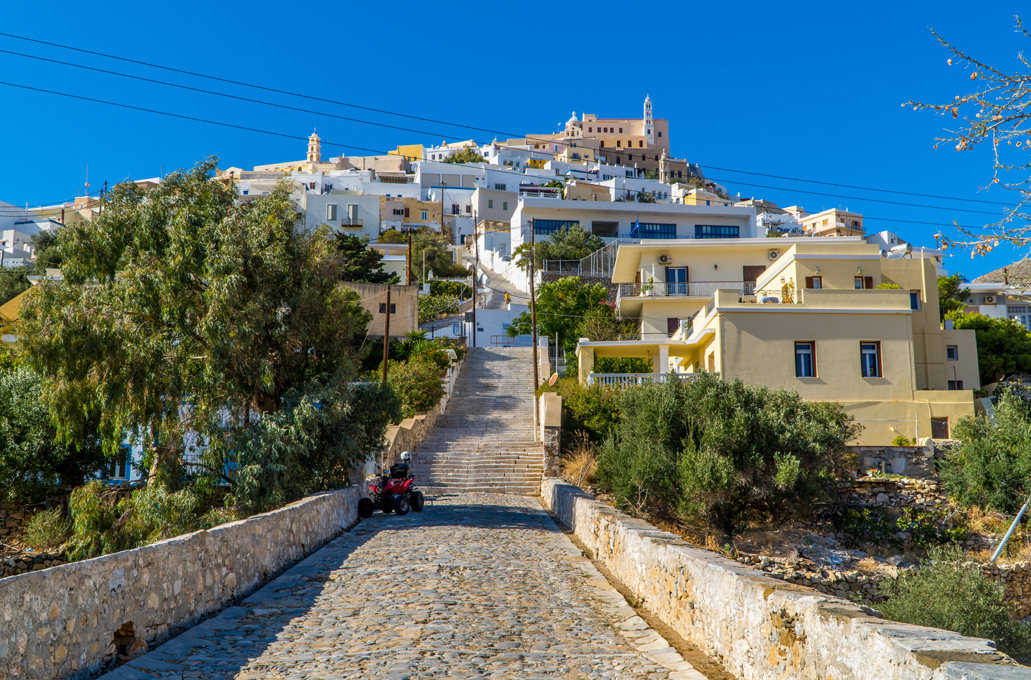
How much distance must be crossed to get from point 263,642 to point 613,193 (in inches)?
3876

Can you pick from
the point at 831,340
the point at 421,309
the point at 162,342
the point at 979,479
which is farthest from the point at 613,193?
the point at 162,342

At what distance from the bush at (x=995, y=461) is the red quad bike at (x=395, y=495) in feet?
49.4

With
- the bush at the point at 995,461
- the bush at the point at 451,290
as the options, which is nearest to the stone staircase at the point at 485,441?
the bush at the point at 995,461

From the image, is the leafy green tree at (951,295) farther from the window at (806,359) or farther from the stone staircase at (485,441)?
the stone staircase at (485,441)

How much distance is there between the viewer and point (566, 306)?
4469cm

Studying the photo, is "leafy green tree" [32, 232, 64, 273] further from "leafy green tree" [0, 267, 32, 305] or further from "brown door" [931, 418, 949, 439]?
"brown door" [931, 418, 949, 439]

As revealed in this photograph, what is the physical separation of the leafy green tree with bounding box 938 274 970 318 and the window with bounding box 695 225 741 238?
17.4 metres

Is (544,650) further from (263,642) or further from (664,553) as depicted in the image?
(263,642)

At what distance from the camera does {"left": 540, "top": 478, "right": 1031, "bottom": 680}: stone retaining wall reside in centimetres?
351

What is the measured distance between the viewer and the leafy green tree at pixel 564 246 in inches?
2302

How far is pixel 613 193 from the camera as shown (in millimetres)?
101562

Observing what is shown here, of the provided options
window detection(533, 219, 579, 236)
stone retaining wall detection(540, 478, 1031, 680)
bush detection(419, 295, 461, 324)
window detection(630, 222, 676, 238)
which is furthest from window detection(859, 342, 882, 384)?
window detection(533, 219, 579, 236)

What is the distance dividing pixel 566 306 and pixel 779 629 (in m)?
39.9

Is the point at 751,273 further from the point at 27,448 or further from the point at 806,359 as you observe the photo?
the point at 27,448
